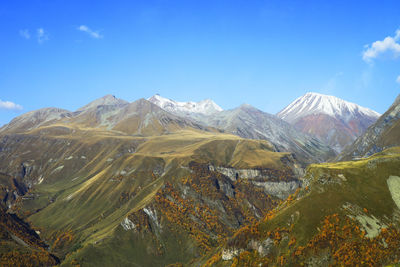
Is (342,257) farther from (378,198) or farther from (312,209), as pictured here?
(378,198)

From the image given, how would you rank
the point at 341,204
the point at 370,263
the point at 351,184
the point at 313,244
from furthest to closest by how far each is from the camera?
the point at 351,184, the point at 341,204, the point at 313,244, the point at 370,263

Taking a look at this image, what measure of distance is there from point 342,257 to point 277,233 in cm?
3415

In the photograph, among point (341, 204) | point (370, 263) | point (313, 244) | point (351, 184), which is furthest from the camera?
point (351, 184)

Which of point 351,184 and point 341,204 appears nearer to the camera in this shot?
point 341,204

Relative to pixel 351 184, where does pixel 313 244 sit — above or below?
below

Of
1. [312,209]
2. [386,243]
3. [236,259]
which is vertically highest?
[312,209]

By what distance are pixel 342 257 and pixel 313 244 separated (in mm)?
14005

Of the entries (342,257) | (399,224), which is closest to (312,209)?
(342,257)

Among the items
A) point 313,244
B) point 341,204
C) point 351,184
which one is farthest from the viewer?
point 351,184

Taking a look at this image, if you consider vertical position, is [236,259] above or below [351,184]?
below

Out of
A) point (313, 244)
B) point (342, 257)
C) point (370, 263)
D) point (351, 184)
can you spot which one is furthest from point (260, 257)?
point (351, 184)

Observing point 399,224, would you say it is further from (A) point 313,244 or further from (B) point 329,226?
(A) point 313,244

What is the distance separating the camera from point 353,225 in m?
175

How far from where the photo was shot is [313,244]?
172250 millimetres
